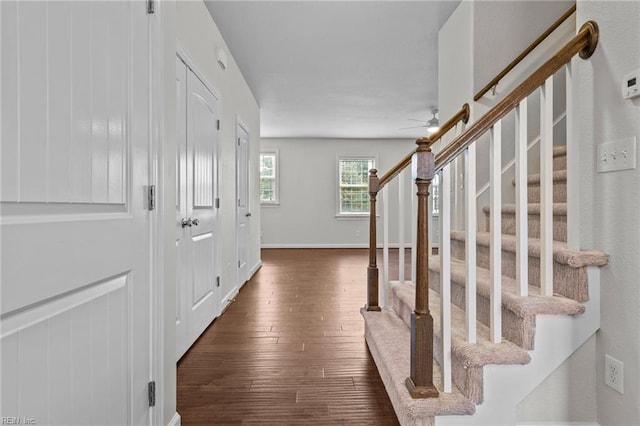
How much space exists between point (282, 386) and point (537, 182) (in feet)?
6.78

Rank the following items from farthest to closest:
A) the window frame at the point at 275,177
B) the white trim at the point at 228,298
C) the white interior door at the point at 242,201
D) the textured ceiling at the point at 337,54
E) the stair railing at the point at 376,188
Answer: the window frame at the point at 275,177
the white interior door at the point at 242,201
the white trim at the point at 228,298
the textured ceiling at the point at 337,54
the stair railing at the point at 376,188

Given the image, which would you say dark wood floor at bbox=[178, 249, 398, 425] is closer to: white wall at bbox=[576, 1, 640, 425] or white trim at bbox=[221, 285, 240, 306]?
white trim at bbox=[221, 285, 240, 306]

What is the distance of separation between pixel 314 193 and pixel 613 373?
310 inches

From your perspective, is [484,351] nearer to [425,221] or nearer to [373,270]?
[425,221]

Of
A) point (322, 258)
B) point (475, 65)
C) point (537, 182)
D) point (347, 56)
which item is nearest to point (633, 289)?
point (537, 182)

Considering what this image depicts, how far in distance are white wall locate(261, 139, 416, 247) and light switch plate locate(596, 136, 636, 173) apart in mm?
7604

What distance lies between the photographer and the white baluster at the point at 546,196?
158 centimetres

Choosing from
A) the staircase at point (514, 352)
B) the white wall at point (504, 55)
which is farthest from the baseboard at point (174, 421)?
the white wall at point (504, 55)

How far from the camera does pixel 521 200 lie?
1558mm

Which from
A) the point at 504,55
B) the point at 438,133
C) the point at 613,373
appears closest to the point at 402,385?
the point at 613,373

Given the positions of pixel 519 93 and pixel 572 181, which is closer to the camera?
pixel 519 93

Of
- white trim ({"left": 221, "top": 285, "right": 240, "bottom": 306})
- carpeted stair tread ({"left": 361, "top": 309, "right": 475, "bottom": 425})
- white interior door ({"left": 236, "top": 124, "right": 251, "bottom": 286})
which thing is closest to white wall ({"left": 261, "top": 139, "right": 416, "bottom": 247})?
white interior door ({"left": 236, "top": 124, "right": 251, "bottom": 286})

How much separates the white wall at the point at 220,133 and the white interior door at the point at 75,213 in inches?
6.0

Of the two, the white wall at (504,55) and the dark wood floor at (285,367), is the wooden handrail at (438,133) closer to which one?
the white wall at (504,55)
